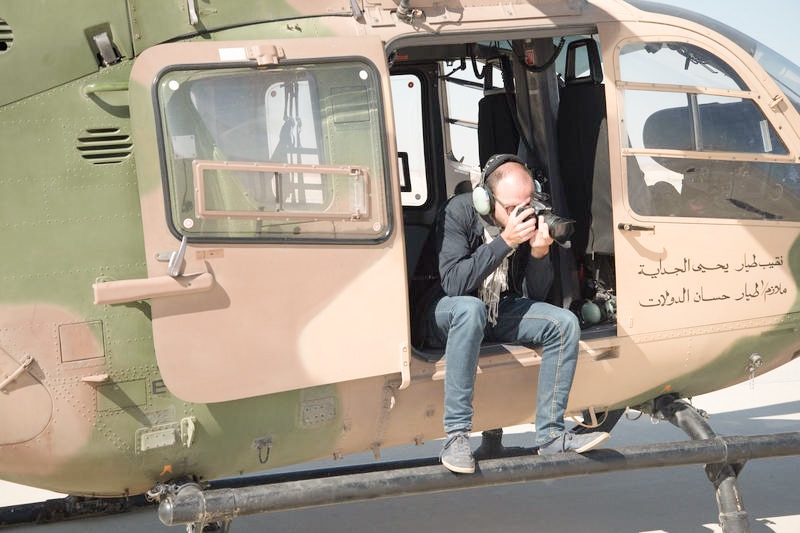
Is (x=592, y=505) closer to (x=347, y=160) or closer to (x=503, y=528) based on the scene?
(x=503, y=528)

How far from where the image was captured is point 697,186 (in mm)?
4832

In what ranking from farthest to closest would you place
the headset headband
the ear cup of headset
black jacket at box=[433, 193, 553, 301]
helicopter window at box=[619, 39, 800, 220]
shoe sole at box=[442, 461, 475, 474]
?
helicopter window at box=[619, 39, 800, 220] → the headset headband → the ear cup of headset → black jacket at box=[433, 193, 553, 301] → shoe sole at box=[442, 461, 475, 474]

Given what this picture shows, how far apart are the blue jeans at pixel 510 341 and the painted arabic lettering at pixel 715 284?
56 cm

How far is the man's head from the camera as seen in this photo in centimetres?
435

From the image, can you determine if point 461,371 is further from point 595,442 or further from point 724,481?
point 724,481

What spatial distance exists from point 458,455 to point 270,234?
126cm

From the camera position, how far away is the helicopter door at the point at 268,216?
3887 millimetres

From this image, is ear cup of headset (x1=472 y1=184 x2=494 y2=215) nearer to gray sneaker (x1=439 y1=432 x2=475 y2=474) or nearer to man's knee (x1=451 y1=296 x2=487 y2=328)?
man's knee (x1=451 y1=296 x2=487 y2=328)

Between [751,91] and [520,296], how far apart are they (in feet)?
5.41

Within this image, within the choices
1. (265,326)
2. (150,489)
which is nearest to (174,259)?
(265,326)

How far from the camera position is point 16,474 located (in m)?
4.04

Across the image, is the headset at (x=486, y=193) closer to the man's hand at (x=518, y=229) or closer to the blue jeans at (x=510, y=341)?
the man's hand at (x=518, y=229)

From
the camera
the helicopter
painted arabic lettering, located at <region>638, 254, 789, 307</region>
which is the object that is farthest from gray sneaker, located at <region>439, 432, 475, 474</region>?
painted arabic lettering, located at <region>638, 254, 789, 307</region>

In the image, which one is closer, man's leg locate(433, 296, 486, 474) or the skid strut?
man's leg locate(433, 296, 486, 474)
